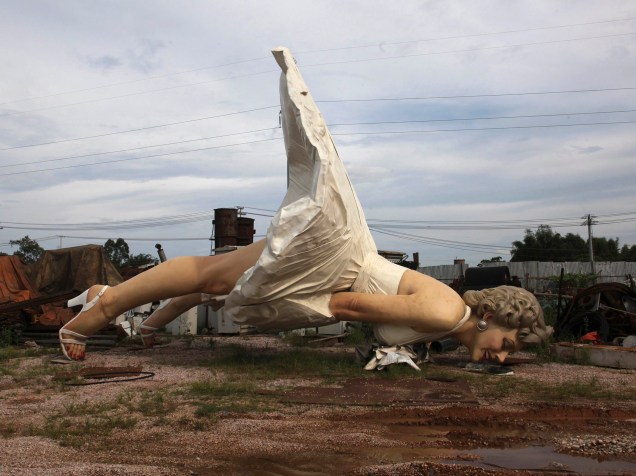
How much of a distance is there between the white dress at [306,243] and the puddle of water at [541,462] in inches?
139

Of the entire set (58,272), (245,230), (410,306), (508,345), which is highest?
(245,230)

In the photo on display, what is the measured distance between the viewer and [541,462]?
4.06 metres

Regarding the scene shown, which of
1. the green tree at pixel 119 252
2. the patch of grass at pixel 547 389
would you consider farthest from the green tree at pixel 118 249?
the patch of grass at pixel 547 389

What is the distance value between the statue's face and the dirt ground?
0.37m

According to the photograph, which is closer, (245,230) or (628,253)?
(245,230)

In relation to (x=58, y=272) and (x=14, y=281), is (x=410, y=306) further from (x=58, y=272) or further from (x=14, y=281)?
(x=58, y=272)

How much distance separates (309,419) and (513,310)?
3.70m

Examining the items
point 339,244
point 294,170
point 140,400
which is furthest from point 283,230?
point 140,400

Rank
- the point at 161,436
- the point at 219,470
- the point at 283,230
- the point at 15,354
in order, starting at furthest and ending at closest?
the point at 15,354, the point at 283,230, the point at 161,436, the point at 219,470

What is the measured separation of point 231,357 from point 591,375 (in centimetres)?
448

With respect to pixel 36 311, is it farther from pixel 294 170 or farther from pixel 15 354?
pixel 294 170

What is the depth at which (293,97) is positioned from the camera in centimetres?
789

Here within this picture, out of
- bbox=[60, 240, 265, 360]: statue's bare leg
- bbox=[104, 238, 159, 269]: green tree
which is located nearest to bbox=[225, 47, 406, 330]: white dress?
bbox=[60, 240, 265, 360]: statue's bare leg

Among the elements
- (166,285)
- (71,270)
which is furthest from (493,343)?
(71,270)
